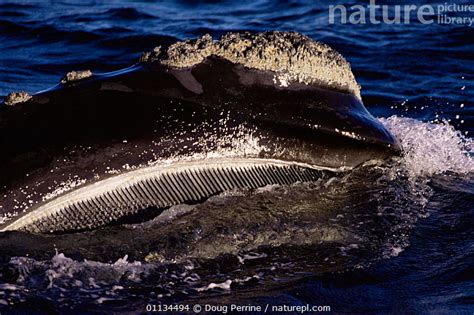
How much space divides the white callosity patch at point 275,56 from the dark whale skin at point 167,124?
1.8 inches

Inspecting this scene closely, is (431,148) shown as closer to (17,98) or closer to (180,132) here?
(180,132)

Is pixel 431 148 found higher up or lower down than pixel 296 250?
higher up

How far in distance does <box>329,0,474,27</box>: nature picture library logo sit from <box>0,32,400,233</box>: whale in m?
8.43

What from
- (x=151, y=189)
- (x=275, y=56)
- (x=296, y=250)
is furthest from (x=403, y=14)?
(x=151, y=189)

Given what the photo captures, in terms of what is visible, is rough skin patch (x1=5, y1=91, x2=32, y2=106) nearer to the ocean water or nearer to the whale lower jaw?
the whale lower jaw

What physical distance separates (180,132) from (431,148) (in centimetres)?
233

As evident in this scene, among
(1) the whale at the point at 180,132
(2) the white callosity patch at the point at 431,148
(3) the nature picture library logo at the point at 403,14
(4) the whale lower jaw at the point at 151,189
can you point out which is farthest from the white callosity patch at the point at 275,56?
(3) the nature picture library logo at the point at 403,14

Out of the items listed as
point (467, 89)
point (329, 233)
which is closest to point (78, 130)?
point (329, 233)

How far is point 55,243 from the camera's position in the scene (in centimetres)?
526

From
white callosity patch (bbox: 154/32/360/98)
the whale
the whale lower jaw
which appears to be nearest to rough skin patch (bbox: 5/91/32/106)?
the whale

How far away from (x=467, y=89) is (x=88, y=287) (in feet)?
22.8

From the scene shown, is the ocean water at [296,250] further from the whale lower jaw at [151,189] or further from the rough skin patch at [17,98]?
the rough skin patch at [17,98]

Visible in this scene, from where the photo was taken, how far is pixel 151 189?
5496 mm

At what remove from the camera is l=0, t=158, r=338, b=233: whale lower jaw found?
5.27 metres
